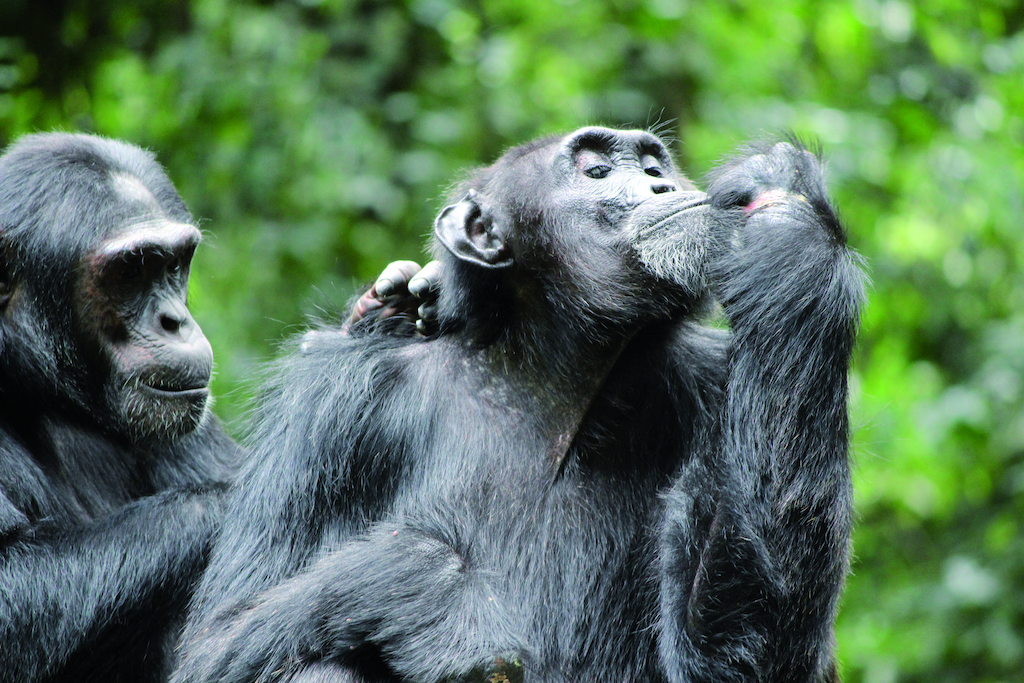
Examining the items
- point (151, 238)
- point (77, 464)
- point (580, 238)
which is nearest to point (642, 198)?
point (580, 238)

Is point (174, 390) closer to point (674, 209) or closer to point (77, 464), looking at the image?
point (77, 464)

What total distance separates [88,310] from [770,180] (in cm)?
239

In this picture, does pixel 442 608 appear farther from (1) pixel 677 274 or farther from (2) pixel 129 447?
(2) pixel 129 447

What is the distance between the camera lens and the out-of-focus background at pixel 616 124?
24.2 ft

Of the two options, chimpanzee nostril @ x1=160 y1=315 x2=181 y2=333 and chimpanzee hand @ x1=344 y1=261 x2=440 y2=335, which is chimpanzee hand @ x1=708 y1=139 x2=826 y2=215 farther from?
chimpanzee nostril @ x1=160 y1=315 x2=181 y2=333

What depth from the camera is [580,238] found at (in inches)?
140

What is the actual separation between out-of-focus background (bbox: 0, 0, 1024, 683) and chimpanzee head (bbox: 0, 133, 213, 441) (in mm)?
2894

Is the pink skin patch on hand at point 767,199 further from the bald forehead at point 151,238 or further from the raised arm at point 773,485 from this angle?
the bald forehead at point 151,238

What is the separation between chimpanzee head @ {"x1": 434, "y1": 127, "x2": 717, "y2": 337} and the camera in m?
3.42

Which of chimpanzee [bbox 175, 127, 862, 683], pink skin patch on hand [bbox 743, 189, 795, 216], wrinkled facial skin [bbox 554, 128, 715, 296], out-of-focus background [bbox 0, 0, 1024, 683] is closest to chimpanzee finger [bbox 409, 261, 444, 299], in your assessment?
chimpanzee [bbox 175, 127, 862, 683]

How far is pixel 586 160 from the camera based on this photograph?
3.71 m

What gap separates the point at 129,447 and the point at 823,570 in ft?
8.32

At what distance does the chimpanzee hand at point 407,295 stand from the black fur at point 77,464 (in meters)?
0.67

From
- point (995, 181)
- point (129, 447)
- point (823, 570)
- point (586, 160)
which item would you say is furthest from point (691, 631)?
point (995, 181)
